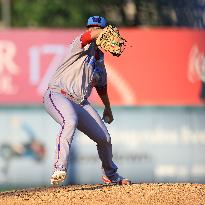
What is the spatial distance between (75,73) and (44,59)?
25.0 ft

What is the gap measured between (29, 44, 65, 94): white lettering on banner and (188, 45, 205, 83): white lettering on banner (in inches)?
79.5

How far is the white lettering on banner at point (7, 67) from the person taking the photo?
17203 millimetres

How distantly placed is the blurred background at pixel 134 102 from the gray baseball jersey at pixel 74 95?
11.1ft

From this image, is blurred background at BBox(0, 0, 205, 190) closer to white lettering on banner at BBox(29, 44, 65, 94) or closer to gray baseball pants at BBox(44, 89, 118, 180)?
white lettering on banner at BBox(29, 44, 65, 94)

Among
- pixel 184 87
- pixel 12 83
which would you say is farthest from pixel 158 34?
pixel 12 83

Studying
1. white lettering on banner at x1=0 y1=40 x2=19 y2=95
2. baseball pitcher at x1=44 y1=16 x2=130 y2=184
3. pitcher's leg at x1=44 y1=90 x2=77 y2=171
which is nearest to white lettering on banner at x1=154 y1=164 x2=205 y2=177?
baseball pitcher at x1=44 y1=16 x2=130 y2=184

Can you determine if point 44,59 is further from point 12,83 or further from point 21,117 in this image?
point 21,117

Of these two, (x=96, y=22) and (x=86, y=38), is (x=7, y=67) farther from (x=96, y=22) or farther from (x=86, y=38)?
(x=86, y=38)

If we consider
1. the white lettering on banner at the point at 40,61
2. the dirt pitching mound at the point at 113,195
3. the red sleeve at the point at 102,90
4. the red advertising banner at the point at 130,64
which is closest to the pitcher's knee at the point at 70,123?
the dirt pitching mound at the point at 113,195

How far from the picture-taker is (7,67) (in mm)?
17266

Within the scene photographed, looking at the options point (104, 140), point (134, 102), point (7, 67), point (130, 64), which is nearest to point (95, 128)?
point (104, 140)

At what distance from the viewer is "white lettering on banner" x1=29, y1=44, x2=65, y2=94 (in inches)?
671

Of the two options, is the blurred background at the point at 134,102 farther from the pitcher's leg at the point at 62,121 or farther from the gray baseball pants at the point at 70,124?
the pitcher's leg at the point at 62,121

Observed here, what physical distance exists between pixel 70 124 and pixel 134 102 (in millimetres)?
7487
